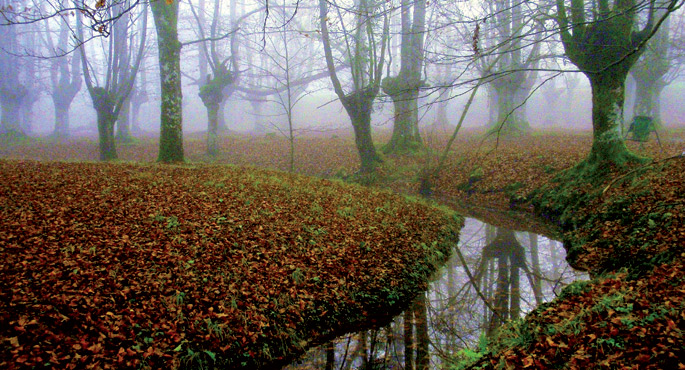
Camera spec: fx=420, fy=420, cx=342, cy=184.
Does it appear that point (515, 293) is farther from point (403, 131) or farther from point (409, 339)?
point (403, 131)

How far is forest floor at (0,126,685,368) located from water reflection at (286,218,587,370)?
550 millimetres

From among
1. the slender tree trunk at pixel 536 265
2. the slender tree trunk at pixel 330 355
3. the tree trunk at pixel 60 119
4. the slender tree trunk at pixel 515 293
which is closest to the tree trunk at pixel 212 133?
the tree trunk at pixel 60 119

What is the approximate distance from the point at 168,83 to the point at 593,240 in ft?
35.8

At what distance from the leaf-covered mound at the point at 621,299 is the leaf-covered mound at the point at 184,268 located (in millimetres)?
2088

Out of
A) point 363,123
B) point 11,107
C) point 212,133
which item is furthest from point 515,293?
point 11,107

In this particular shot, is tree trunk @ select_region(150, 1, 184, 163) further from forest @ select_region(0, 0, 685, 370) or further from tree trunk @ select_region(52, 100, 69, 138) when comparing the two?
tree trunk @ select_region(52, 100, 69, 138)

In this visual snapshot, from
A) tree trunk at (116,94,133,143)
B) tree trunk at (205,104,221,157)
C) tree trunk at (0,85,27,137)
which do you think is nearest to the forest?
tree trunk at (205,104,221,157)

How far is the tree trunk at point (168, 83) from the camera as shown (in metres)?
11.7

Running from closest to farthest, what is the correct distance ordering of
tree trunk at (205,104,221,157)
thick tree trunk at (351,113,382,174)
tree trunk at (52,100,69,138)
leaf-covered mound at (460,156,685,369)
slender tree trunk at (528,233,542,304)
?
1. leaf-covered mound at (460,156,685,369)
2. slender tree trunk at (528,233,542,304)
3. thick tree trunk at (351,113,382,174)
4. tree trunk at (205,104,221,157)
5. tree trunk at (52,100,69,138)

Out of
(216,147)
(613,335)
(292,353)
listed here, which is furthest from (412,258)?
(216,147)

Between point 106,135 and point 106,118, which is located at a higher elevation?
point 106,118

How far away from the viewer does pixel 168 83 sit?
11703 mm

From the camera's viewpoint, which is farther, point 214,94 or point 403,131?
point 214,94

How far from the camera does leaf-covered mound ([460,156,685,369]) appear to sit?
315 cm
